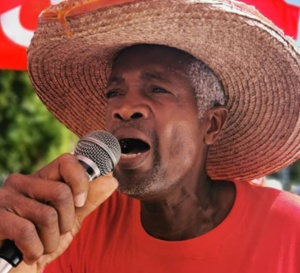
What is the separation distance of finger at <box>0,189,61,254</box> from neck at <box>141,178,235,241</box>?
98 cm

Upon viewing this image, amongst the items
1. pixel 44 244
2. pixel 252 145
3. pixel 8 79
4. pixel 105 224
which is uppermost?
pixel 8 79

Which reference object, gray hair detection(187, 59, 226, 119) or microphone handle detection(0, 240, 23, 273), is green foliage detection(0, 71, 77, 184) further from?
microphone handle detection(0, 240, 23, 273)

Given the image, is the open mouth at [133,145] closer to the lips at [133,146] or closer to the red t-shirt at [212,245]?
the lips at [133,146]

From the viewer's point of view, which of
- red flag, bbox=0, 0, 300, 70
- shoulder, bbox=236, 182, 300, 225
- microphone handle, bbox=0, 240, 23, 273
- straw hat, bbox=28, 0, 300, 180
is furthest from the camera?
red flag, bbox=0, 0, 300, 70

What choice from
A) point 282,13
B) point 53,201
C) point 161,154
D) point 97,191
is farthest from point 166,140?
point 282,13

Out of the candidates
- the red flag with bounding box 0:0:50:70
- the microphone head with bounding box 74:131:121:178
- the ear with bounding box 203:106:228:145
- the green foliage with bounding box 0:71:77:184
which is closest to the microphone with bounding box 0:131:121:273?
the microphone head with bounding box 74:131:121:178

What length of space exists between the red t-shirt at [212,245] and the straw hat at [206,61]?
23 cm

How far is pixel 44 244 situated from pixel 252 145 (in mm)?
1433

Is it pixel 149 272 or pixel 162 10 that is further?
pixel 149 272

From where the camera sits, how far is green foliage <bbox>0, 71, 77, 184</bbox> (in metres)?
Result: 7.74

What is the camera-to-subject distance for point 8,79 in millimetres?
7785

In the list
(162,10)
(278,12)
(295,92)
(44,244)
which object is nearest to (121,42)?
(162,10)

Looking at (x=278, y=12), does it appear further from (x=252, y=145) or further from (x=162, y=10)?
(x=162, y=10)

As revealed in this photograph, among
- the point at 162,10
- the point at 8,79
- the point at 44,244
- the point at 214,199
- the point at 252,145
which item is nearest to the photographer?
the point at 44,244
